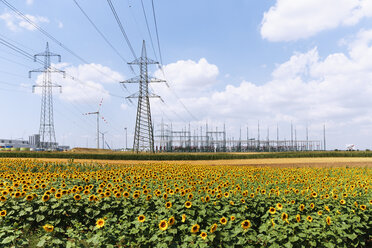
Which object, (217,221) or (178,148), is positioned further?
(178,148)

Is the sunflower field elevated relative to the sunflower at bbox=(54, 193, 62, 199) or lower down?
lower down

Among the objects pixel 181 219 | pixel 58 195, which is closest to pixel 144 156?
pixel 58 195

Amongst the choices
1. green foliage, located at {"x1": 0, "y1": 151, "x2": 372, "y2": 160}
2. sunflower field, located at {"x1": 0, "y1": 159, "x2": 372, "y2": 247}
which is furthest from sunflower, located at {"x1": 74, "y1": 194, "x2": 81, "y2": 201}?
green foliage, located at {"x1": 0, "y1": 151, "x2": 372, "y2": 160}

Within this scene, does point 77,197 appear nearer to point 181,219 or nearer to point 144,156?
point 181,219

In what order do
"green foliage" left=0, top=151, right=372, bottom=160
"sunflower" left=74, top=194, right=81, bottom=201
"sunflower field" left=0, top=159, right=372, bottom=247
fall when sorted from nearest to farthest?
"sunflower field" left=0, top=159, right=372, bottom=247 < "sunflower" left=74, top=194, right=81, bottom=201 < "green foliage" left=0, top=151, right=372, bottom=160

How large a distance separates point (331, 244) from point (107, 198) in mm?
5349

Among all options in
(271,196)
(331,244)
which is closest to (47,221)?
(271,196)

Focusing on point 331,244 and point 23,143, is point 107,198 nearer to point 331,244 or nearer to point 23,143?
point 331,244

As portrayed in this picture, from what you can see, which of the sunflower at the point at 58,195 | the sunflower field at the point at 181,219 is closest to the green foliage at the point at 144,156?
the sunflower field at the point at 181,219

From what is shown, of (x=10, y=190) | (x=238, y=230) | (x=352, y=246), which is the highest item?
(x=10, y=190)

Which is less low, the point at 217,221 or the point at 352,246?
Answer: the point at 217,221

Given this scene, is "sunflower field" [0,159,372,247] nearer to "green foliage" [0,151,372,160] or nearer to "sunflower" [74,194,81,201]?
"sunflower" [74,194,81,201]

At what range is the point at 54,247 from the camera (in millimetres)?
5086

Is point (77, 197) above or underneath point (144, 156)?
above
